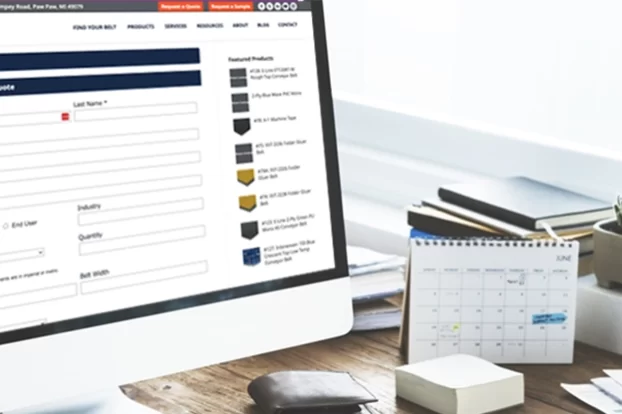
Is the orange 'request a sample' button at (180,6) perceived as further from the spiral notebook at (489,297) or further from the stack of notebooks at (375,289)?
the stack of notebooks at (375,289)

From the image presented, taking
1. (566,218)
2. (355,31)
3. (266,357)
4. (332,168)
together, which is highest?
(355,31)

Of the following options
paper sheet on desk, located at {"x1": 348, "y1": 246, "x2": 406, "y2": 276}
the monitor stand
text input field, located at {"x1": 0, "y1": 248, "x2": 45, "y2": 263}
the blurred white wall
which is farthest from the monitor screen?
the blurred white wall

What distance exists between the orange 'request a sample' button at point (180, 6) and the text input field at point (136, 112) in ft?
0.30

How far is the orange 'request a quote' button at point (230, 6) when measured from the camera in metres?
1.12

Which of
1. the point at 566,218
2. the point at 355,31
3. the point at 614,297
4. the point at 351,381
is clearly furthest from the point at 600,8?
the point at 351,381

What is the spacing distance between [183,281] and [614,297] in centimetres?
64

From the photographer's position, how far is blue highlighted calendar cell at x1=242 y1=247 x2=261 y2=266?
1.12 metres

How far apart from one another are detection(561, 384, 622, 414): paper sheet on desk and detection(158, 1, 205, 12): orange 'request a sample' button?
0.60m

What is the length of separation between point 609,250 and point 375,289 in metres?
0.32

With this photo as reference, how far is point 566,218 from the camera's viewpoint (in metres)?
1.52

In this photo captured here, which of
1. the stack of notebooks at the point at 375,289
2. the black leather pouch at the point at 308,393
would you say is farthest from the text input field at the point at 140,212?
the stack of notebooks at the point at 375,289

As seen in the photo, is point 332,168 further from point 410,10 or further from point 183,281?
point 410,10

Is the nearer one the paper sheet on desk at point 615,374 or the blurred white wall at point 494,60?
the paper sheet on desk at point 615,374

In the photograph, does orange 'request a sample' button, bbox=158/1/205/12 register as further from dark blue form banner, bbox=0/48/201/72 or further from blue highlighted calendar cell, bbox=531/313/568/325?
blue highlighted calendar cell, bbox=531/313/568/325
